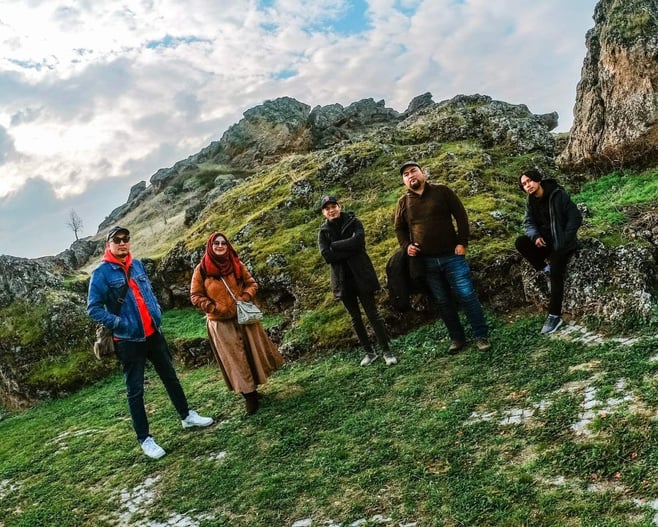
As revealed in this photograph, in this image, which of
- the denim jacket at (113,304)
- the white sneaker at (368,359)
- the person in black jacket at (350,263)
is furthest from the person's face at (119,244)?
the white sneaker at (368,359)

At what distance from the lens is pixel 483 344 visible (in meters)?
9.02

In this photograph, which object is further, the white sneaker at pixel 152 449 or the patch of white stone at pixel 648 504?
the white sneaker at pixel 152 449

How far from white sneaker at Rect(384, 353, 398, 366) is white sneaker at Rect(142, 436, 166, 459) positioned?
4428 millimetres

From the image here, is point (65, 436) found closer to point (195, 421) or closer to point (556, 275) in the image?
point (195, 421)

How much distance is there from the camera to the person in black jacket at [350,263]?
988 cm

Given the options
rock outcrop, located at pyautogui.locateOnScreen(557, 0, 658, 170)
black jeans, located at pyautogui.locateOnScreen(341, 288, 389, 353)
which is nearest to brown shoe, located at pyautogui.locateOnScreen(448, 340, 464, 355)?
black jeans, located at pyautogui.locateOnScreen(341, 288, 389, 353)

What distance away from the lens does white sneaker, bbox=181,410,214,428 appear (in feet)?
30.5

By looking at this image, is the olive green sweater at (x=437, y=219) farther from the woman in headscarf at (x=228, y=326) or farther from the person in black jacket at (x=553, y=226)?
the woman in headscarf at (x=228, y=326)

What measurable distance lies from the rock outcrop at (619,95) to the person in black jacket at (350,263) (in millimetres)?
12009

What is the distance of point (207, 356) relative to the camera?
49.5 ft

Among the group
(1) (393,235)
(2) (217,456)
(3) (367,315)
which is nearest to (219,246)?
(3) (367,315)

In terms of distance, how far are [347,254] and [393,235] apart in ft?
18.8

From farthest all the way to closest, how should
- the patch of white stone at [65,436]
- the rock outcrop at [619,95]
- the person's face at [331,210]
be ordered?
the rock outcrop at [619,95] → the patch of white stone at [65,436] → the person's face at [331,210]

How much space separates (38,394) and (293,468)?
524 inches
